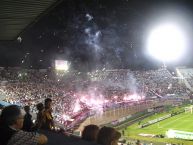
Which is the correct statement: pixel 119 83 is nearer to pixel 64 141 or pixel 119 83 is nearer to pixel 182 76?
pixel 182 76

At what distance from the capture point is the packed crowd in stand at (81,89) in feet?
143

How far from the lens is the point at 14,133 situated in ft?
12.3

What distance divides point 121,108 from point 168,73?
4351 cm

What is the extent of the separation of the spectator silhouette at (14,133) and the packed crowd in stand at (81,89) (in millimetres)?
31638

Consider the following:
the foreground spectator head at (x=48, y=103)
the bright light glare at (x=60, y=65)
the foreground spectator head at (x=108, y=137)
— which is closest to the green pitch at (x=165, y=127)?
the foreground spectator head at (x=48, y=103)

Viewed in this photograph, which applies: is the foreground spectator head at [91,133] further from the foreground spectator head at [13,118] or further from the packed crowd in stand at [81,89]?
the packed crowd in stand at [81,89]

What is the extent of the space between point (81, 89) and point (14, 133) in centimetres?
6158

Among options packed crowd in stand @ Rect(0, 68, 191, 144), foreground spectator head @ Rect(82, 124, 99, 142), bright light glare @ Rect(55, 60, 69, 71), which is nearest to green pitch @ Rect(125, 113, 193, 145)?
packed crowd in stand @ Rect(0, 68, 191, 144)

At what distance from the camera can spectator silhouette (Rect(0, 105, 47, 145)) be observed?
12.0 feet

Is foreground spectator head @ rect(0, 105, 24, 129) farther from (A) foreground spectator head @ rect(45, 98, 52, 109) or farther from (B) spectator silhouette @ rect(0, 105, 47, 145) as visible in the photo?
(A) foreground spectator head @ rect(45, 98, 52, 109)

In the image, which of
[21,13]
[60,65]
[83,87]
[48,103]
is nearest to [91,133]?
[48,103]

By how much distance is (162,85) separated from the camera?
79062mm

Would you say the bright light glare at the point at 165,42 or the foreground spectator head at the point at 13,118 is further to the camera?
the bright light glare at the point at 165,42

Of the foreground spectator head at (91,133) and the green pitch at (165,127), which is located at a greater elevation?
the foreground spectator head at (91,133)
